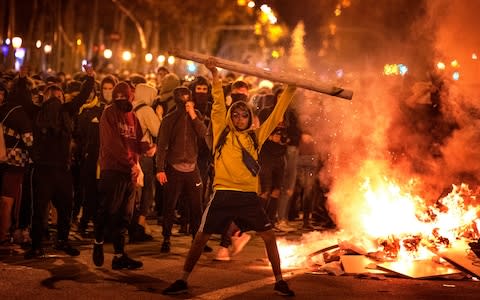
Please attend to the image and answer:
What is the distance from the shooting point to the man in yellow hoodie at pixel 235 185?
24.7ft

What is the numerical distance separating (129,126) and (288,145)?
→ 4463mm

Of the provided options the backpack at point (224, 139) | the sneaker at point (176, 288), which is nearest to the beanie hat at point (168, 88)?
the backpack at point (224, 139)

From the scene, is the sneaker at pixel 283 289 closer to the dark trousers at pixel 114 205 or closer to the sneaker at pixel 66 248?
the dark trousers at pixel 114 205

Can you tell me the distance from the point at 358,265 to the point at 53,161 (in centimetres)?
375

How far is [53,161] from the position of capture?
9.31m

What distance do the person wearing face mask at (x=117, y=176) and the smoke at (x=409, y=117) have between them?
365cm

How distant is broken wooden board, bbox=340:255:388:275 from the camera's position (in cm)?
857

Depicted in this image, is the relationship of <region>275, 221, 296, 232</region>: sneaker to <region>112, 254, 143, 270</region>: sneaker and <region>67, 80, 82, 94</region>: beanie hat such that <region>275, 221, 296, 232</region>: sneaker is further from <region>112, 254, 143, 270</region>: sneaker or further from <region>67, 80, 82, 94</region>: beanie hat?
<region>112, 254, 143, 270</region>: sneaker

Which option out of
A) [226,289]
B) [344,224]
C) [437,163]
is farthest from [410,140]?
[226,289]

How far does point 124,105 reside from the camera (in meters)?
8.71

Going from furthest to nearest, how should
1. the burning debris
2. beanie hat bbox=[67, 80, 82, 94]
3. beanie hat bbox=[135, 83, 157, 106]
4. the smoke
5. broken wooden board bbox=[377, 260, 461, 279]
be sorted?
beanie hat bbox=[67, 80, 82, 94]
beanie hat bbox=[135, 83, 157, 106]
the smoke
the burning debris
broken wooden board bbox=[377, 260, 461, 279]

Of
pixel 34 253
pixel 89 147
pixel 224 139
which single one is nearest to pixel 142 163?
pixel 89 147

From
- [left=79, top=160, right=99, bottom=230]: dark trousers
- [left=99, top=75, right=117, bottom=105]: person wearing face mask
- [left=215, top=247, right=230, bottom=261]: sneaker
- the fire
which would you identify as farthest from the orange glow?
[left=99, top=75, right=117, bottom=105]: person wearing face mask

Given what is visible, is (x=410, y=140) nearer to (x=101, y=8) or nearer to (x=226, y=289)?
(x=226, y=289)
